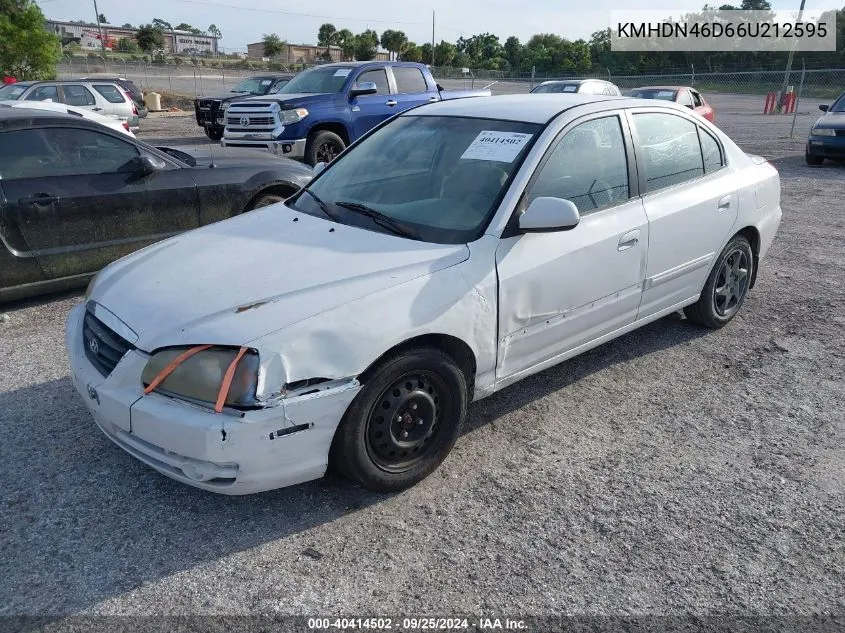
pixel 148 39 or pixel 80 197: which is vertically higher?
pixel 148 39

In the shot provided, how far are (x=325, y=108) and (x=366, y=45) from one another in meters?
76.9

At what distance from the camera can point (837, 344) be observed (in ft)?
15.9

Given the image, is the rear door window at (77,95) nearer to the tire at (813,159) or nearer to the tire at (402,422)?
the tire at (813,159)

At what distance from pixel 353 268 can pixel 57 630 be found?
5.77 feet

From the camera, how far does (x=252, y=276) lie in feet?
10.1

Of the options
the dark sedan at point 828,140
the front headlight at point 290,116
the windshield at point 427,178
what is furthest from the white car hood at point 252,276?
the dark sedan at point 828,140

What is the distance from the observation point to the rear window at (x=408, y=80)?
1248cm

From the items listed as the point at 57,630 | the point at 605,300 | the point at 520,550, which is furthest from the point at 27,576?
the point at 605,300

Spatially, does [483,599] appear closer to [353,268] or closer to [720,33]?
[353,268]

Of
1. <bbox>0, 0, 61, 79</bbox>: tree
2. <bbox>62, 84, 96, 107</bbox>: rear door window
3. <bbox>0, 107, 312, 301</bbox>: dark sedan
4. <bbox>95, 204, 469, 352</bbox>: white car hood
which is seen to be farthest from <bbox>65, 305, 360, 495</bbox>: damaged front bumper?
<bbox>0, 0, 61, 79</bbox>: tree

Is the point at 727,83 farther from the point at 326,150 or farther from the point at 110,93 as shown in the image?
the point at 326,150

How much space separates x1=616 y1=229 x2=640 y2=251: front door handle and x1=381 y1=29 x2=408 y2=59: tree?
8861cm

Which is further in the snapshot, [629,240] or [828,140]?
[828,140]

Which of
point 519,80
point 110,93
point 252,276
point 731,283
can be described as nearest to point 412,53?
point 519,80
